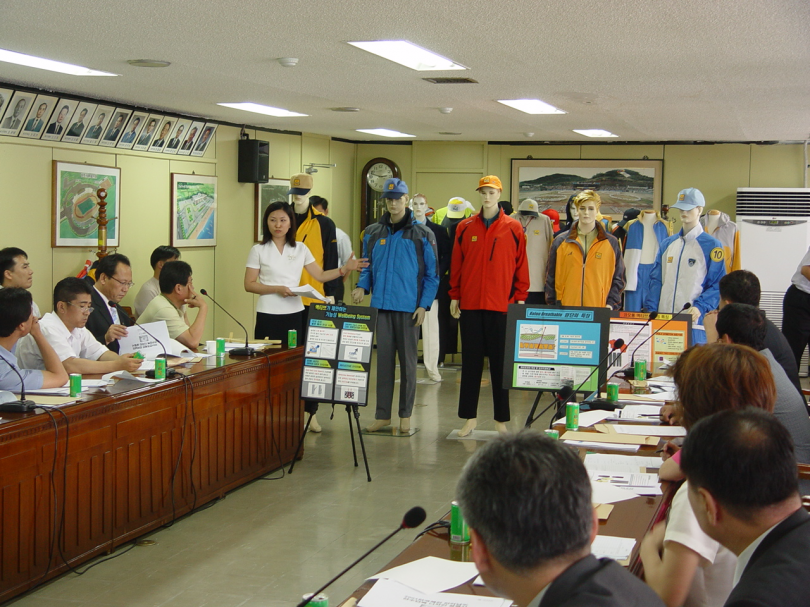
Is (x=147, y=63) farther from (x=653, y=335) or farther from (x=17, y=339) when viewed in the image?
(x=653, y=335)

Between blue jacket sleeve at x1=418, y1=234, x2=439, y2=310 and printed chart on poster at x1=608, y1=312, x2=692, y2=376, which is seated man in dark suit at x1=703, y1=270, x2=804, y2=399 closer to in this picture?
printed chart on poster at x1=608, y1=312, x2=692, y2=376

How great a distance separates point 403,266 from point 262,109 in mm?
2431

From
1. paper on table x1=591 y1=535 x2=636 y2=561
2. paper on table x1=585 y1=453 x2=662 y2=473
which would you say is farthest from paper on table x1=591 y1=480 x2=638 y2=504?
paper on table x1=591 y1=535 x2=636 y2=561

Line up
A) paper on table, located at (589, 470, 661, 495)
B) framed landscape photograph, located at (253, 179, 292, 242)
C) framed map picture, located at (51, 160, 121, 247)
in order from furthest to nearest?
1. framed landscape photograph, located at (253, 179, 292, 242)
2. framed map picture, located at (51, 160, 121, 247)
3. paper on table, located at (589, 470, 661, 495)

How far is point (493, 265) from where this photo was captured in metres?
6.27

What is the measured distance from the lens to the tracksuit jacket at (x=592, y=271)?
6.47m

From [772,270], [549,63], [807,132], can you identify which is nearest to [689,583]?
[549,63]

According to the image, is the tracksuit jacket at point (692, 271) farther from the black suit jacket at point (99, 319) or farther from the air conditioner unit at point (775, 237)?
the black suit jacket at point (99, 319)

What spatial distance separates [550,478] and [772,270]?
983 centimetres

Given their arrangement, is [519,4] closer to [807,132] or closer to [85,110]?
[85,110]

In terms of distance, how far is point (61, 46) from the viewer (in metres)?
4.84

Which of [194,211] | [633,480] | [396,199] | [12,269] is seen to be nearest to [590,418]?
[633,480]

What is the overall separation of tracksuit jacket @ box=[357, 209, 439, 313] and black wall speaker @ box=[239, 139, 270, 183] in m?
2.97

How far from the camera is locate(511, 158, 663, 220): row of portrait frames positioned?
11.0 metres
